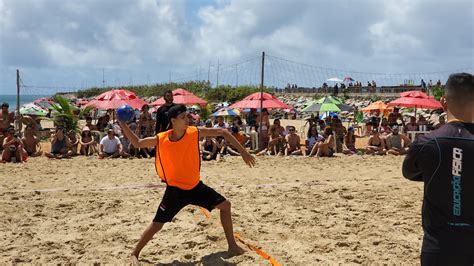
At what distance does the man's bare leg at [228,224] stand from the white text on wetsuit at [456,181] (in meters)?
2.07

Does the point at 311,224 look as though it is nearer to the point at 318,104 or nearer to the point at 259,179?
the point at 259,179

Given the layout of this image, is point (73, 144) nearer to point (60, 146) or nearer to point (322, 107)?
point (60, 146)

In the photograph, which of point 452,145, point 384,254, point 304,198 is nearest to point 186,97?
point 304,198

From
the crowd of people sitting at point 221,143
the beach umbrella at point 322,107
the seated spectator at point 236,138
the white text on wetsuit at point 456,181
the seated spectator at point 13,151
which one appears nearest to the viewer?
the white text on wetsuit at point 456,181

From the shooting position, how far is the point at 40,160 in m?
9.95

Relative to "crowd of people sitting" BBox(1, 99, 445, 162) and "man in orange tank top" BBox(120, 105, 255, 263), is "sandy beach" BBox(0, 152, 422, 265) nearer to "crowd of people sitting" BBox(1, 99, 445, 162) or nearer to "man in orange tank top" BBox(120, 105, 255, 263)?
"man in orange tank top" BBox(120, 105, 255, 263)

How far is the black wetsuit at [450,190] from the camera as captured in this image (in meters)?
1.86

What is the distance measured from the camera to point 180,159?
11.5 ft

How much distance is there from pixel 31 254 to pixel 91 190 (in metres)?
2.60

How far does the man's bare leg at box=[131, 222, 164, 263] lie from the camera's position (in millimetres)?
3523

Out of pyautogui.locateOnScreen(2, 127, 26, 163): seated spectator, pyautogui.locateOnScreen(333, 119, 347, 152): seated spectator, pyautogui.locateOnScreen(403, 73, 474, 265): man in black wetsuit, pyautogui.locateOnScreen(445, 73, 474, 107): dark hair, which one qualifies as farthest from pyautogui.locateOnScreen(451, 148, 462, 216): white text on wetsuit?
pyautogui.locateOnScreen(333, 119, 347, 152): seated spectator

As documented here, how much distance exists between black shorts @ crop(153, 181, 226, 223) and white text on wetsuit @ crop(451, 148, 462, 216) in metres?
2.05

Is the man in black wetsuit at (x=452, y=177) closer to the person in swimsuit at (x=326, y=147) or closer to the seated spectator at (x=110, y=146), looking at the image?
the person in swimsuit at (x=326, y=147)

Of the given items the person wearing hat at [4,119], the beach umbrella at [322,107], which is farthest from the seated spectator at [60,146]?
the beach umbrella at [322,107]
